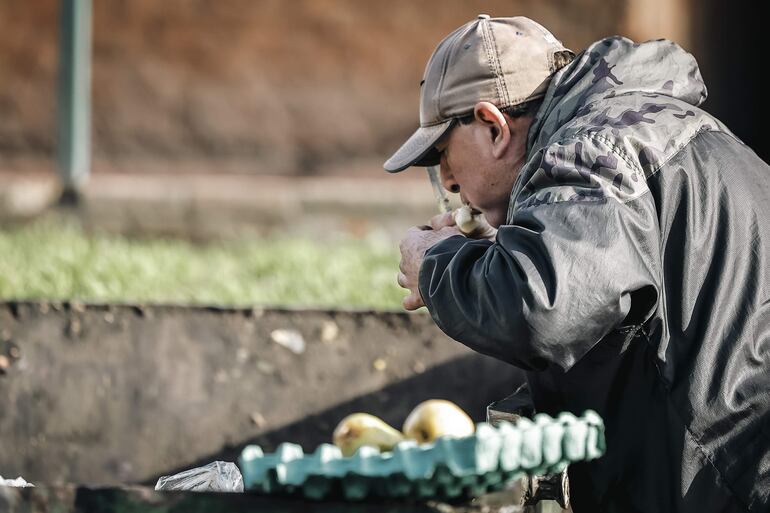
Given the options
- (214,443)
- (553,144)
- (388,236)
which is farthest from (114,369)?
(388,236)

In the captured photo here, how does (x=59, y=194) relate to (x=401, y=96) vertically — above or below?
below

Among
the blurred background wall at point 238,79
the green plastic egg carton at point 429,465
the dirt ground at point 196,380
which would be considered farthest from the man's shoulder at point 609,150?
the blurred background wall at point 238,79

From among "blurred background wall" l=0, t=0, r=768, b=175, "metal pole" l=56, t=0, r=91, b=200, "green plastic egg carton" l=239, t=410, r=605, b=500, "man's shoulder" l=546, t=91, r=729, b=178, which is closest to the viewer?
"green plastic egg carton" l=239, t=410, r=605, b=500

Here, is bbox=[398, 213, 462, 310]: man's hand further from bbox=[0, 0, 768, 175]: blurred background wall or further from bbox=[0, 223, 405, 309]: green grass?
bbox=[0, 0, 768, 175]: blurred background wall

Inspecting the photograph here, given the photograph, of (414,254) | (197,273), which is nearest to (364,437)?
(414,254)

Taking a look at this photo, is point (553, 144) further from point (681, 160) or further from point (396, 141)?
point (396, 141)

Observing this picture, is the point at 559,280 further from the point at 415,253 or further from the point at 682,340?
the point at 415,253

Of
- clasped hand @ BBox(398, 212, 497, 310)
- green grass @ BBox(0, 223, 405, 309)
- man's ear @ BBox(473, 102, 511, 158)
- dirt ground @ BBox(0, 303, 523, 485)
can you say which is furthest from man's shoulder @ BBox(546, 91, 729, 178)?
green grass @ BBox(0, 223, 405, 309)

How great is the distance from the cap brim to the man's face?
0.06 feet

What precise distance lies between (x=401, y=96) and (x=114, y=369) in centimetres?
413

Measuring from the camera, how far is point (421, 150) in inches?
96.0

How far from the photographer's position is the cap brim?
241 centimetres

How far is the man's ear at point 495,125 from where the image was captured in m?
2.32

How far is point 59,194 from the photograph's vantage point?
6988mm
